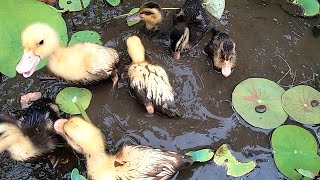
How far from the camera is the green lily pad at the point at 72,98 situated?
2.84m

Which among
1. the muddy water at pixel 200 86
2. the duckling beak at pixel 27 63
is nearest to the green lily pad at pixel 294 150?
the muddy water at pixel 200 86

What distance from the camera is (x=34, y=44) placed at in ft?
8.75

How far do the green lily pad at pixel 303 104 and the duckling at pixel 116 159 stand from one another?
0.71 metres

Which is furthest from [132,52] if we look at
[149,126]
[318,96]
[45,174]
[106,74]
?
[318,96]

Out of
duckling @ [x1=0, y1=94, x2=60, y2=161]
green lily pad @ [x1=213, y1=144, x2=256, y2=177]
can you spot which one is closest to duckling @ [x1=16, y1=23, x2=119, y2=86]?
duckling @ [x1=0, y1=94, x2=60, y2=161]

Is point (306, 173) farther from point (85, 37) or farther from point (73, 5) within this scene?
point (73, 5)

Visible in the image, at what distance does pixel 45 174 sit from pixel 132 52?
842 millimetres

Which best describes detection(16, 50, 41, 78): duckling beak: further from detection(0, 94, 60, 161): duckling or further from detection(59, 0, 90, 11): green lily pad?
detection(59, 0, 90, 11): green lily pad

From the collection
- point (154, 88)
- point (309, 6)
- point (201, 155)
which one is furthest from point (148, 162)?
point (309, 6)

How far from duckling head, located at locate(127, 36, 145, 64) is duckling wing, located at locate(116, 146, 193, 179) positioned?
582 mm

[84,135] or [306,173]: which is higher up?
[84,135]

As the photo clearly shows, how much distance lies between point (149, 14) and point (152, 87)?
22.0 inches

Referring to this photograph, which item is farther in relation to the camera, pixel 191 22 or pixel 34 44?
pixel 191 22

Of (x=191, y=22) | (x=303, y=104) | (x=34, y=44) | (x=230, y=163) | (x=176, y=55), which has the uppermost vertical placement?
(x=34, y=44)
